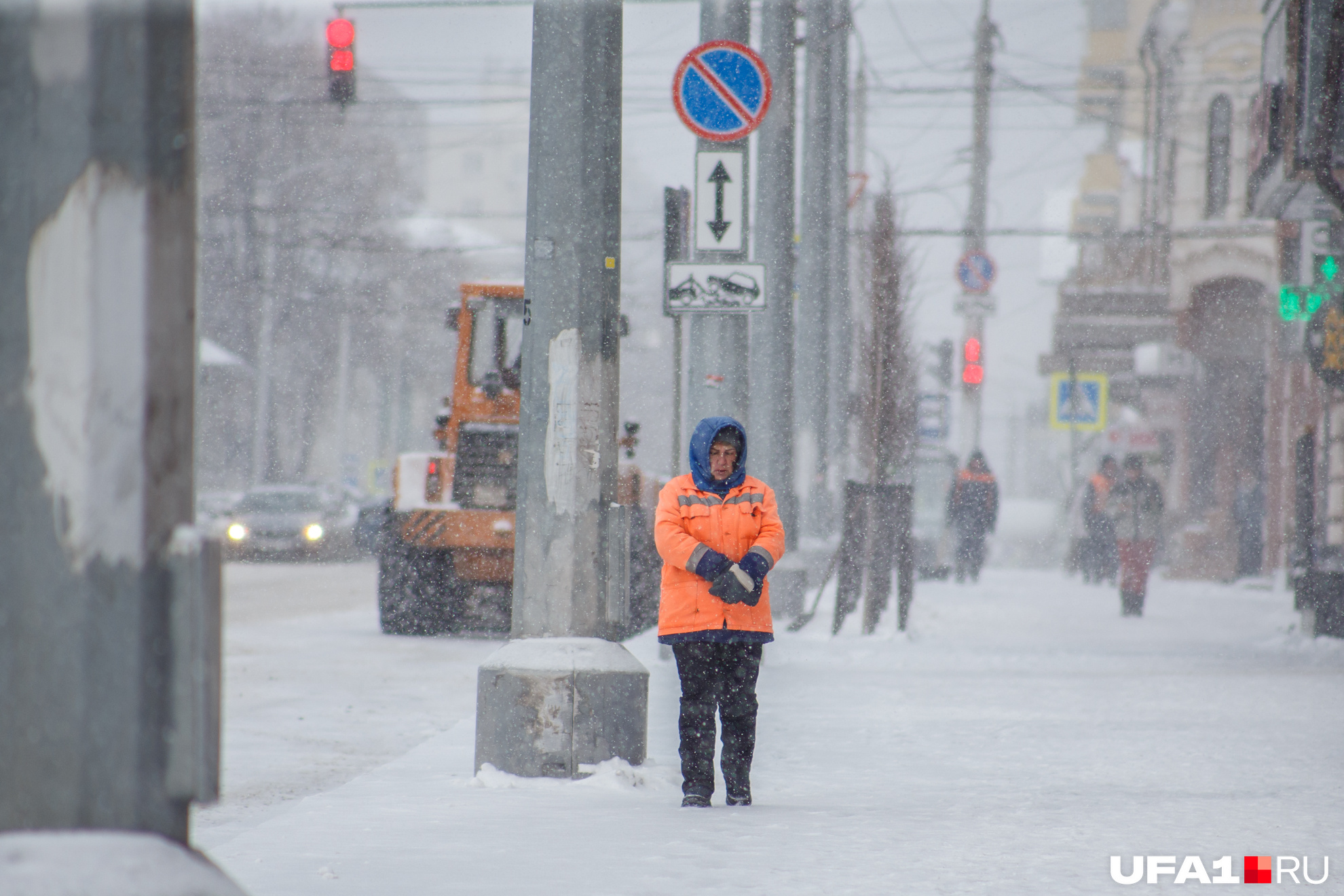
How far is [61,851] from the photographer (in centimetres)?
250

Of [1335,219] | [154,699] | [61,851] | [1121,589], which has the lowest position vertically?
[1121,589]

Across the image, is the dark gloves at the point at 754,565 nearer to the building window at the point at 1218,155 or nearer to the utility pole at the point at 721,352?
the utility pole at the point at 721,352

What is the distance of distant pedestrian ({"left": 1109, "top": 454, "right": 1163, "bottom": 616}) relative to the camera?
18.1 metres

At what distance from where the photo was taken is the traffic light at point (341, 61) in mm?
17016

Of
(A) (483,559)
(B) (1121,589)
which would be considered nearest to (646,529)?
(A) (483,559)

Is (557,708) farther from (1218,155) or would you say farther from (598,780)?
(1218,155)

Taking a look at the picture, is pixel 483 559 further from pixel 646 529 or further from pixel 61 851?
pixel 61 851

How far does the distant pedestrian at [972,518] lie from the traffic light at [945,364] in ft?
25.6

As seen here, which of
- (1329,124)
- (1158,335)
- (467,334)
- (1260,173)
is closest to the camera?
(1329,124)

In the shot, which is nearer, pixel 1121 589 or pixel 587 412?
pixel 587 412

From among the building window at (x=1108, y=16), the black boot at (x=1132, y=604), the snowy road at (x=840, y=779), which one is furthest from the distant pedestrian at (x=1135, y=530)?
the building window at (x=1108, y=16)

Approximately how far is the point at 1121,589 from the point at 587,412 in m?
12.3

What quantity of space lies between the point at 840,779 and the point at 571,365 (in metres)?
1.99

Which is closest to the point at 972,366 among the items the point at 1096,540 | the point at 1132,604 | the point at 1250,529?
the point at 1096,540
